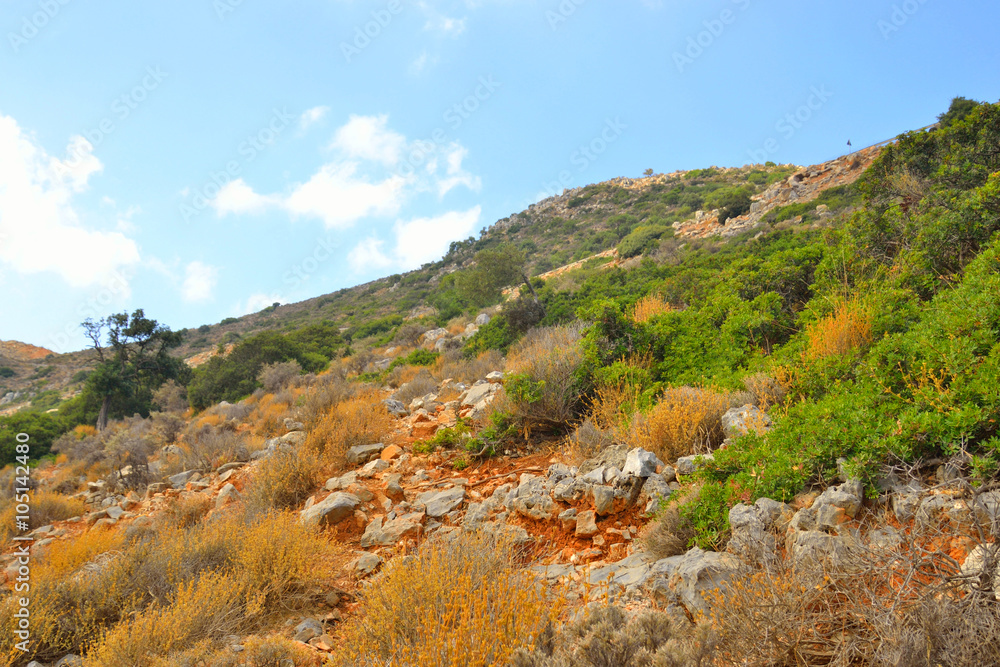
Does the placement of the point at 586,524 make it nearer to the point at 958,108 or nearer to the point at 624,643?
the point at 624,643

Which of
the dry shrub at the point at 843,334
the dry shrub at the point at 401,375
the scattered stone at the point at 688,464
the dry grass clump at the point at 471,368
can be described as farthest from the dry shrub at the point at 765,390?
the dry shrub at the point at 401,375

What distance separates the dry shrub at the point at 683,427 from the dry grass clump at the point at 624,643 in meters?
2.16

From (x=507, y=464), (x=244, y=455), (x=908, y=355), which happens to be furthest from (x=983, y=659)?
(x=244, y=455)

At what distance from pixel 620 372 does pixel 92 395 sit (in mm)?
20711

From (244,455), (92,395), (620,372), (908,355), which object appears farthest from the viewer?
(92,395)

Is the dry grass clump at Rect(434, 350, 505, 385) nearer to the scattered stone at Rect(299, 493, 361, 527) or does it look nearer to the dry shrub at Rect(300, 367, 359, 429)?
the dry shrub at Rect(300, 367, 359, 429)

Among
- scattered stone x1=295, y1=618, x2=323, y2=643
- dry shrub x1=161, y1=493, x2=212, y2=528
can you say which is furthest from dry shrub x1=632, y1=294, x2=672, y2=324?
dry shrub x1=161, y1=493, x2=212, y2=528

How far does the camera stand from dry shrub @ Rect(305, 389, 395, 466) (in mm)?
6344

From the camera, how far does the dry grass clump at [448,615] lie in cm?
209

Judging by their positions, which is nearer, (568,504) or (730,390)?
(568,504)

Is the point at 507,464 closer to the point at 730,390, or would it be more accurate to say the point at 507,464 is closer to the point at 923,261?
the point at 730,390

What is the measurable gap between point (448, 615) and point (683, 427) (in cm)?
289

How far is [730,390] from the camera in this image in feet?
16.4

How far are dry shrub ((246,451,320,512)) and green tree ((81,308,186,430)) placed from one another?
15.9 meters
